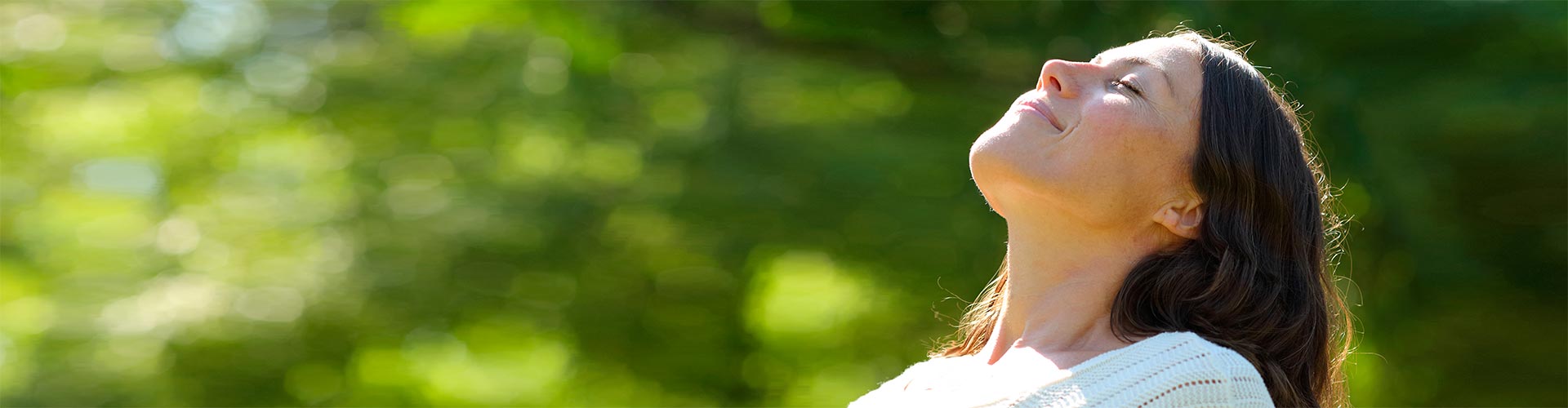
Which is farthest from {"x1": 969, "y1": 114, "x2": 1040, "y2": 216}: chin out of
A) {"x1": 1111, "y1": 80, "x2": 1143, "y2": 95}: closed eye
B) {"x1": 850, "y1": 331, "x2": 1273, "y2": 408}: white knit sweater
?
{"x1": 850, "y1": 331, "x2": 1273, "y2": 408}: white knit sweater

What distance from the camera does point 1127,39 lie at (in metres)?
4.97

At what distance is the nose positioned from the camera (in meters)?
2.04

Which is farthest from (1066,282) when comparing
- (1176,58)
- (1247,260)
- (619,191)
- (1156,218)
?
(619,191)

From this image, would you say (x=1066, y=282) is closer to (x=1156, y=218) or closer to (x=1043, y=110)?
(x=1156, y=218)

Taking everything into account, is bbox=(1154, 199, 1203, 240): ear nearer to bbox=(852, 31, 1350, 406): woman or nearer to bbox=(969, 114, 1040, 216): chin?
bbox=(852, 31, 1350, 406): woman

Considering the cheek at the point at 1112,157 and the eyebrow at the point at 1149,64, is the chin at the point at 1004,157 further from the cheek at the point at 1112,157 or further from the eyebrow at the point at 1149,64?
the eyebrow at the point at 1149,64

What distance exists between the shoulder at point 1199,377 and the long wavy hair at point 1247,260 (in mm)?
119

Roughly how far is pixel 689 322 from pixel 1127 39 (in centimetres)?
233

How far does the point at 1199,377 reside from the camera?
1.74m

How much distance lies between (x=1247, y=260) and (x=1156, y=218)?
15cm

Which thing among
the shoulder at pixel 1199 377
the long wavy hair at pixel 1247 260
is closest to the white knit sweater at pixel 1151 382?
the shoulder at pixel 1199 377

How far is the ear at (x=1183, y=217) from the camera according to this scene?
6.63 ft

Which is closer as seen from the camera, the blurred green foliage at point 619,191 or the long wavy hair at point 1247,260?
the long wavy hair at point 1247,260

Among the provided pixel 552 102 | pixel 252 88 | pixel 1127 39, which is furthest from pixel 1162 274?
pixel 252 88
